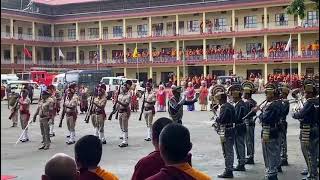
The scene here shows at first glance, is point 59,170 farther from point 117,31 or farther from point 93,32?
point 93,32

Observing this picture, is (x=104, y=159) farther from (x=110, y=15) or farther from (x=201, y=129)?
(x=110, y=15)

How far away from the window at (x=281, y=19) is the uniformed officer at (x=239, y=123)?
40.8 meters

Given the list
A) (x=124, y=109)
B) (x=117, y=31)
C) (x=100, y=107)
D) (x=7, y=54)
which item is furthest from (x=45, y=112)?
(x=117, y=31)

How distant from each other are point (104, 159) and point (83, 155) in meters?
7.90

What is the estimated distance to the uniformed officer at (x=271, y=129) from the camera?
8.73 m

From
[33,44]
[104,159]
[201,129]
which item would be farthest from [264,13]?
[104,159]

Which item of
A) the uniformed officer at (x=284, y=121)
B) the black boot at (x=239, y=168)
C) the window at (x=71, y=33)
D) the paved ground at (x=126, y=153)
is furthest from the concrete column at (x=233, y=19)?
the black boot at (x=239, y=168)

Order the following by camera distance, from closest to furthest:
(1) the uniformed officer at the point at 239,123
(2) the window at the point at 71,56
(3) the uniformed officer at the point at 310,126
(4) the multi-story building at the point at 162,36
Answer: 1. (3) the uniformed officer at the point at 310,126
2. (1) the uniformed officer at the point at 239,123
3. (4) the multi-story building at the point at 162,36
4. (2) the window at the point at 71,56

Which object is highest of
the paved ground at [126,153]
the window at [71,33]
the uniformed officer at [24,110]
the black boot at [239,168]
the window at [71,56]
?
the window at [71,33]

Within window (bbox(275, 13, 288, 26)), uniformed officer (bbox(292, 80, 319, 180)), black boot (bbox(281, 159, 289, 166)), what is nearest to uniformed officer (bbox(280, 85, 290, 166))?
black boot (bbox(281, 159, 289, 166))

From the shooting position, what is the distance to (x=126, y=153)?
12.6 m

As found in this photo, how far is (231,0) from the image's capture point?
50844 mm

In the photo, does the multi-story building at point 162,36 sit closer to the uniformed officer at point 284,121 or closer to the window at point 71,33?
the window at point 71,33

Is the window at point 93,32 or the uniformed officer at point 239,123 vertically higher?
the window at point 93,32
